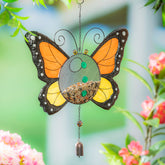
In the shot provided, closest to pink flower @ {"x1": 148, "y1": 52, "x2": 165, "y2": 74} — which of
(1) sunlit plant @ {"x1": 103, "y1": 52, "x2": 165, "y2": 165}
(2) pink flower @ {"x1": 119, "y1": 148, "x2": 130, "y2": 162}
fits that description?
(1) sunlit plant @ {"x1": 103, "y1": 52, "x2": 165, "y2": 165}

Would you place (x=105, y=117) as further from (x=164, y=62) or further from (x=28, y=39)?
(x=28, y=39)

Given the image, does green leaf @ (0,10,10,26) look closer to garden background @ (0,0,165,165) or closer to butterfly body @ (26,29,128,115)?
butterfly body @ (26,29,128,115)

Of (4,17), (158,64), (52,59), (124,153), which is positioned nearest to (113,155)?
(124,153)

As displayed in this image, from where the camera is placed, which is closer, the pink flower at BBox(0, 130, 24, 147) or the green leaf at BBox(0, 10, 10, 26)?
the green leaf at BBox(0, 10, 10, 26)

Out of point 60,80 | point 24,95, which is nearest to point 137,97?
point 60,80

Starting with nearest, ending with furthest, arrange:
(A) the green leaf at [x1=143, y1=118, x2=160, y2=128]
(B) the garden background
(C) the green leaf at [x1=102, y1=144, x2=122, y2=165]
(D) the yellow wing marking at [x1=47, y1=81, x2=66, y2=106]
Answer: (D) the yellow wing marking at [x1=47, y1=81, x2=66, y2=106] → (A) the green leaf at [x1=143, y1=118, x2=160, y2=128] → (C) the green leaf at [x1=102, y1=144, x2=122, y2=165] → (B) the garden background

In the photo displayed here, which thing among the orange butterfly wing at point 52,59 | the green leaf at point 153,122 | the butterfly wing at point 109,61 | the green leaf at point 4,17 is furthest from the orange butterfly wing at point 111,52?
the green leaf at point 153,122

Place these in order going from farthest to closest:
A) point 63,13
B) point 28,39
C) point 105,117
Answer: point 105,117 → point 63,13 → point 28,39

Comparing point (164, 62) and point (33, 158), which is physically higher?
point (164, 62)
